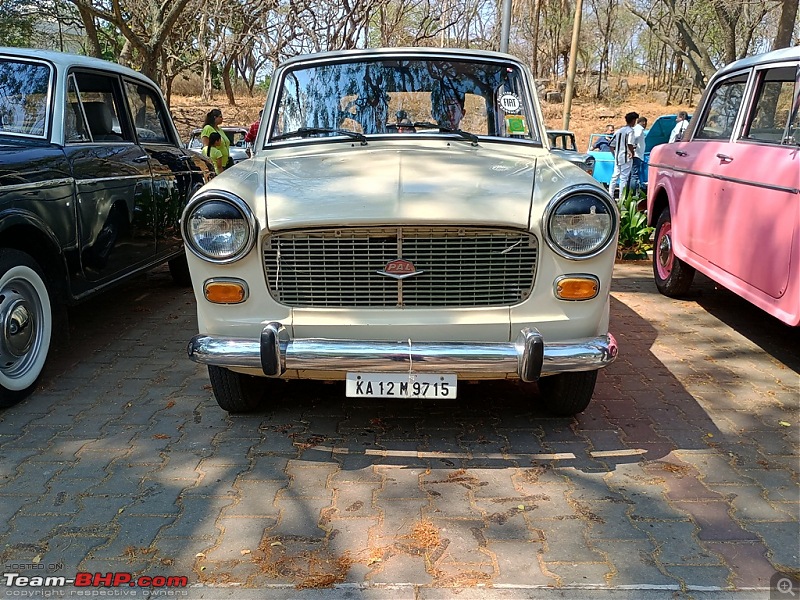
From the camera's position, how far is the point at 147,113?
5570 millimetres

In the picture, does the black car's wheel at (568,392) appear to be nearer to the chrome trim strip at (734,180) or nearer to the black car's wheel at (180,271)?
the chrome trim strip at (734,180)

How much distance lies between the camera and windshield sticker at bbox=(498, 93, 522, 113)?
404cm

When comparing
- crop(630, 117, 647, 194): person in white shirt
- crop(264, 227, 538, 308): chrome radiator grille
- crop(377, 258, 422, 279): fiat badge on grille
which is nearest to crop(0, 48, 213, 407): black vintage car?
crop(264, 227, 538, 308): chrome radiator grille

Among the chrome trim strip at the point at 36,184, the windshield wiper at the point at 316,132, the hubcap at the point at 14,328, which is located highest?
the windshield wiper at the point at 316,132

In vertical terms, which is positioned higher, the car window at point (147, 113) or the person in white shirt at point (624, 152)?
the car window at point (147, 113)

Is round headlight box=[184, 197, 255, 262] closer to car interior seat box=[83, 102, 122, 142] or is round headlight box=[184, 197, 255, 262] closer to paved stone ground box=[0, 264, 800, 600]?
paved stone ground box=[0, 264, 800, 600]

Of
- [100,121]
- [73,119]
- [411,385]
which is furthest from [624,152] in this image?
[411,385]

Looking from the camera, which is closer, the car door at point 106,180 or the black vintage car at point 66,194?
the black vintage car at point 66,194

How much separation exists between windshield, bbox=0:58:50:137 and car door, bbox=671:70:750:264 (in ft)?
14.4

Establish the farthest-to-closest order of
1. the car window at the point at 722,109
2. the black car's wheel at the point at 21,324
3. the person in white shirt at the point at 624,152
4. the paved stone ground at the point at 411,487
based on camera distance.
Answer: the person in white shirt at the point at 624,152 < the car window at the point at 722,109 < the black car's wheel at the point at 21,324 < the paved stone ground at the point at 411,487

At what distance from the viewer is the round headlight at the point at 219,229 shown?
9.39ft

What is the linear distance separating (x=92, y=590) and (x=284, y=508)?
74cm

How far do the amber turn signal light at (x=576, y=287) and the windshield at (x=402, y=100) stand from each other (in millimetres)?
1360

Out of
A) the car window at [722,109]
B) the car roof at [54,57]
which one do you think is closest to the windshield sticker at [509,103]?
the car window at [722,109]
